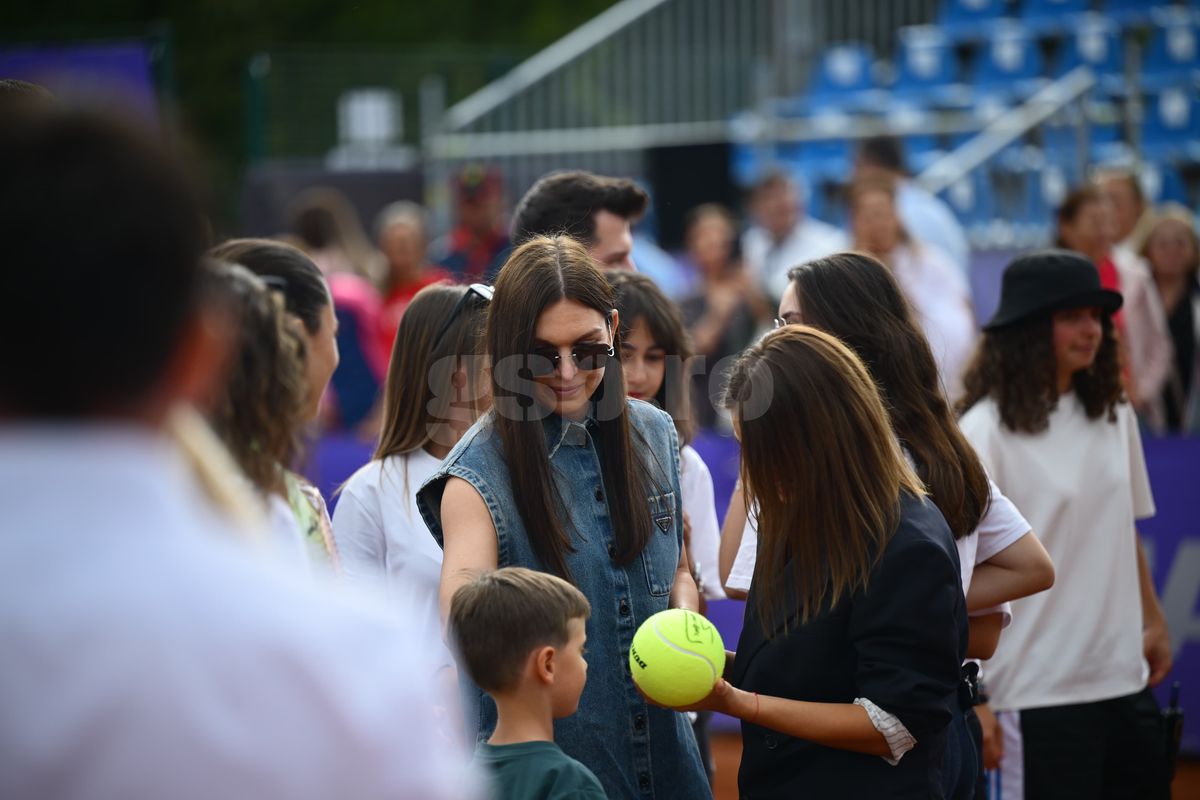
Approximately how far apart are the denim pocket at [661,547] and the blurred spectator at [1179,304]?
534 cm

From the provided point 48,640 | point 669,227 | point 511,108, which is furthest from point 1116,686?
point 511,108

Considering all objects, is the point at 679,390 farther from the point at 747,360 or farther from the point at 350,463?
the point at 350,463

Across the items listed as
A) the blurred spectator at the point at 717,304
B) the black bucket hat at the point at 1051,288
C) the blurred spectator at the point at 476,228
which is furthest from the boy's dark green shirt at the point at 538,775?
the blurred spectator at the point at 717,304

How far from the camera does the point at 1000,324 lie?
394 cm

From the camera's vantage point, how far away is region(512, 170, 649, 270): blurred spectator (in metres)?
3.90

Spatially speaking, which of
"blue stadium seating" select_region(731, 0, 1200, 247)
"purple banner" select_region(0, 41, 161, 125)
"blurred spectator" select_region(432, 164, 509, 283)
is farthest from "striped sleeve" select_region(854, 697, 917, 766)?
"blue stadium seating" select_region(731, 0, 1200, 247)

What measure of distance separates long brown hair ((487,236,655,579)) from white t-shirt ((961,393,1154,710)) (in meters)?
1.50

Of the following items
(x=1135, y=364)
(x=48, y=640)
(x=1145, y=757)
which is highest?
(x=48, y=640)

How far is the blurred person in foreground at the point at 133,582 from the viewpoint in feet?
3.30

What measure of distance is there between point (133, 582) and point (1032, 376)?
10.8ft

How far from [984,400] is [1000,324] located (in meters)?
0.23

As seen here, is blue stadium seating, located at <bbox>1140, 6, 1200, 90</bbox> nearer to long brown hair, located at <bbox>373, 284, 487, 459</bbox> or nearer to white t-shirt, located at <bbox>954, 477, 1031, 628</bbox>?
white t-shirt, located at <bbox>954, 477, 1031, 628</bbox>

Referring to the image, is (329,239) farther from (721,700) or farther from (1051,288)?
(721,700)

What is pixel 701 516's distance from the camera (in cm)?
375
